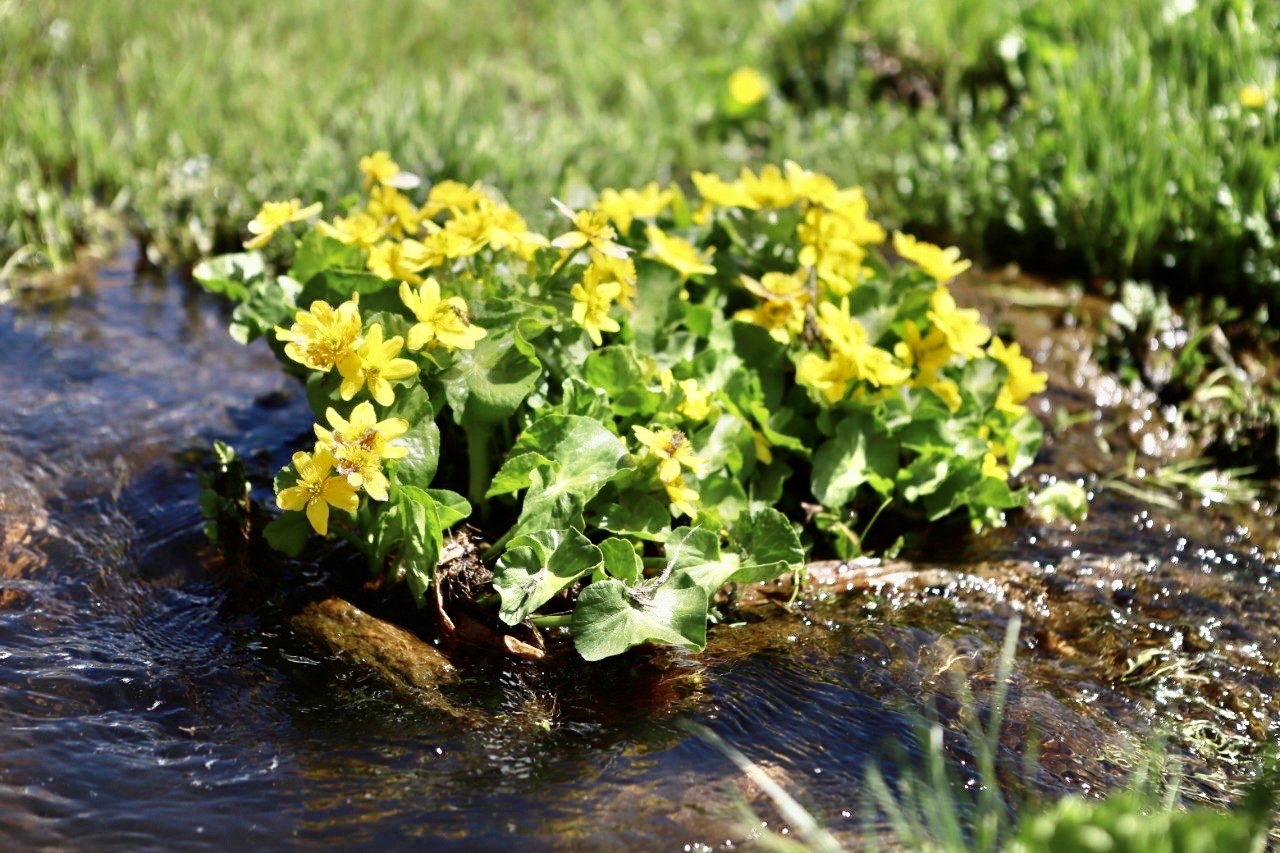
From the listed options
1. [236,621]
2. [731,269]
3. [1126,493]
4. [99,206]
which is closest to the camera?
[236,621]

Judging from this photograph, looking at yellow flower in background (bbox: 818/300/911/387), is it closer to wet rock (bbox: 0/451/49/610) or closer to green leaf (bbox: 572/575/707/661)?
green leaf (bbox: 572/575/707/661)

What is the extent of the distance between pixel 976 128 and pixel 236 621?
13.1 feet

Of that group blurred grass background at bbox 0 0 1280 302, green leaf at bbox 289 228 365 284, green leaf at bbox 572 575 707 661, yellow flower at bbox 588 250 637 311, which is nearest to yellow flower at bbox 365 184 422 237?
green leaf at bbox 289 228 365 284

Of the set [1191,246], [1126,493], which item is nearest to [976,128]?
[1191,246]

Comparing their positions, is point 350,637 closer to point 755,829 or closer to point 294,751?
point 294,751

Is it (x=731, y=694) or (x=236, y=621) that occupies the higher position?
(x=236, y=621)

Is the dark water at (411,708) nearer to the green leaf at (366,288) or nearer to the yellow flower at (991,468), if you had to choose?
the yellow flower at (991,468)

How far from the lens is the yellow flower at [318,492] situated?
242 cm

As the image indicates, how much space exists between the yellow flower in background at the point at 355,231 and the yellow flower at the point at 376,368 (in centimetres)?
52

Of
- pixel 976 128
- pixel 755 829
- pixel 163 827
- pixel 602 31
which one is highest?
pixel 602 31

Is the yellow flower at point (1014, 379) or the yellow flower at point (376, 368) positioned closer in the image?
the yellow flower at point (376, 368)

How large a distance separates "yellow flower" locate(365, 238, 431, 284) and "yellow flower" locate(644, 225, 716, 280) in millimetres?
571

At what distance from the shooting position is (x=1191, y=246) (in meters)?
4.47

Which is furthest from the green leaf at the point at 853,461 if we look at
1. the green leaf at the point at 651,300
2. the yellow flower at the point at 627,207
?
the yellow flower at the point at 627,207
